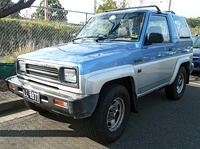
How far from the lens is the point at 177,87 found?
16.7ft

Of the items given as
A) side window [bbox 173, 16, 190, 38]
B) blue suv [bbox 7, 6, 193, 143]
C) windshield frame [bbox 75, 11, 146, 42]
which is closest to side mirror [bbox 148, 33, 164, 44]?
blue suv [bbox 7, 6, 193, 143]

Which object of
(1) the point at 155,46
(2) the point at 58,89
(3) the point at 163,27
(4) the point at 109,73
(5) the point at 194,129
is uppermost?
(3) the point at 163,27

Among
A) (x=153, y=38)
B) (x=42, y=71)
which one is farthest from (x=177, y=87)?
(x=42, y=71)

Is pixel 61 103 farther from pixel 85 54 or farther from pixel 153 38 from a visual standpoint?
pixel 153 38

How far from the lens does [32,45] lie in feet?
22.1

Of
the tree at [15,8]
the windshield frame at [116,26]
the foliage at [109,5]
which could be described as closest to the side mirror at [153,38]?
the windshield frame at [116,26]

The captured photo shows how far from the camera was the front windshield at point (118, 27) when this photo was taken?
3600 mm

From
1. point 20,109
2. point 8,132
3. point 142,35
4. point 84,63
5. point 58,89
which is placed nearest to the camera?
point 84,63

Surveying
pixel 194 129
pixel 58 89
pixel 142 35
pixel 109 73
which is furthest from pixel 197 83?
pixel 58 89

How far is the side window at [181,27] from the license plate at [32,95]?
3507mm

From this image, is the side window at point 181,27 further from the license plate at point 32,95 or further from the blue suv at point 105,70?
the license plate at point 32,95

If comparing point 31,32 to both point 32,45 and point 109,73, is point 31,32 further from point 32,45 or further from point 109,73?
point 109,73

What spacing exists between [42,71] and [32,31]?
182 inches

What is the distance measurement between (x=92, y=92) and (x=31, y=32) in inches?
206
